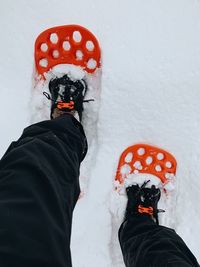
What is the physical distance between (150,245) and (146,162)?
474 millimetres

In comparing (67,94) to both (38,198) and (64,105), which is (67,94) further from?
(38,198)

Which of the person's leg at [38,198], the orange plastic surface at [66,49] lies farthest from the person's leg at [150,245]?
the orange plastic surface at [66,49]

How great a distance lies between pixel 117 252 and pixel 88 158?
1.27 feet

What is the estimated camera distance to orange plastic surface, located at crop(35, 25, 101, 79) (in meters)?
1.31

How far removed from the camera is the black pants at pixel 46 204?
0.58 meters

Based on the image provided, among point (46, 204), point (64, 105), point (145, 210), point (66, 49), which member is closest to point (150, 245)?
point (145, 210)

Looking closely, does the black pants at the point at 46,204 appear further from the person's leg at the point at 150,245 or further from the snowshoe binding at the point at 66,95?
the snowshoe binding at the point at 66,95

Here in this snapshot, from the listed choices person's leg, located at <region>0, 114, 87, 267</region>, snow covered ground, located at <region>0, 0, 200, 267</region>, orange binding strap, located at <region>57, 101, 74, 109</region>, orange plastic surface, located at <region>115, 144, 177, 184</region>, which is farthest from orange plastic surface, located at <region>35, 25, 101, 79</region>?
person's leg, located at <region>0, 114, 87, 267</region>

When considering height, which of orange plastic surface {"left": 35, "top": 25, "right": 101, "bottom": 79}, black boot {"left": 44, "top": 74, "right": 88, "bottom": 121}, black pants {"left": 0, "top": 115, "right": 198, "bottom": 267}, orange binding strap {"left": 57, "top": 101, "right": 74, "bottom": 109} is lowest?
black pants {"left": 0, "top": 115, "right": 198, "bottom": 267}

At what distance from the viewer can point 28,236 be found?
0.60 meters

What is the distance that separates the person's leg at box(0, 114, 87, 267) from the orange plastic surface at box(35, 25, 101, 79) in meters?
0.49

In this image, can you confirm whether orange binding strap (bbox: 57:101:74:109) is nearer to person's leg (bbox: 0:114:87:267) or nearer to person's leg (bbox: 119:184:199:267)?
person's leg (bbox: 0:114:87:267)

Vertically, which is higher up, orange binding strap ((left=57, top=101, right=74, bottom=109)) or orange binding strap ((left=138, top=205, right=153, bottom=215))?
orange binding strap ((left=57, top=101, right=74, bottom=109))

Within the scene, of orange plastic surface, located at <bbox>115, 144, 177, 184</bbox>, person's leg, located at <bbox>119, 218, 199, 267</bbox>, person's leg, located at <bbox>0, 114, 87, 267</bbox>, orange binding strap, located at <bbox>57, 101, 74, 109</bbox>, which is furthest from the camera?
orange plastic surface, located at <bbox>115, 144, 177, 184</bbox>
